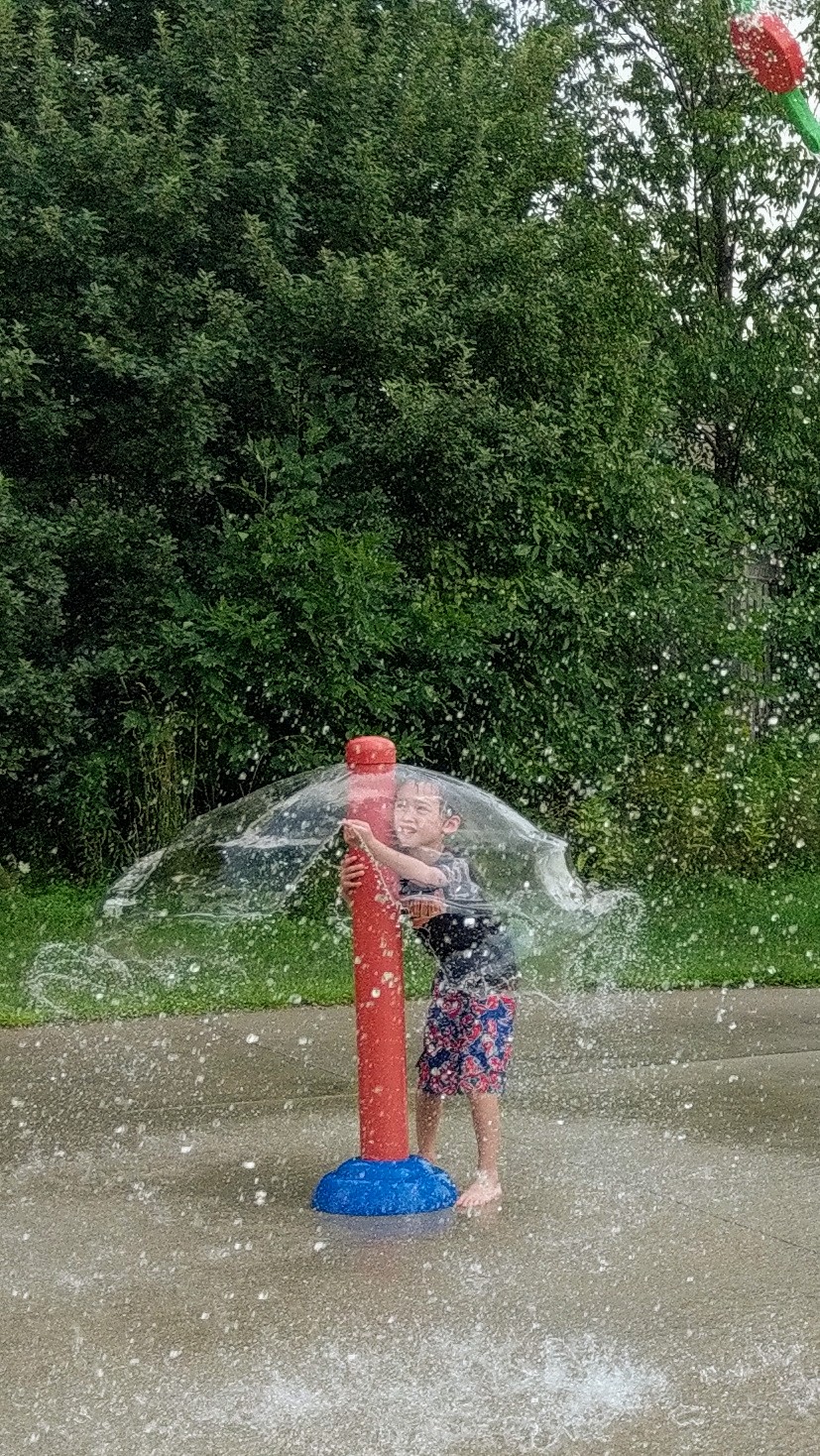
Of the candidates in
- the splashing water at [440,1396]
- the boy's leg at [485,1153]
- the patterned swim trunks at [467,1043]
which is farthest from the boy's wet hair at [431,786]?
the splashing water at [440,1396]

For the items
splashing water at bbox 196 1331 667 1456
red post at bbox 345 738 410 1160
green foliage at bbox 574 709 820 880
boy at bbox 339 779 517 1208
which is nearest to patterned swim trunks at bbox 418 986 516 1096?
boy at bbox 339 779 517 1208

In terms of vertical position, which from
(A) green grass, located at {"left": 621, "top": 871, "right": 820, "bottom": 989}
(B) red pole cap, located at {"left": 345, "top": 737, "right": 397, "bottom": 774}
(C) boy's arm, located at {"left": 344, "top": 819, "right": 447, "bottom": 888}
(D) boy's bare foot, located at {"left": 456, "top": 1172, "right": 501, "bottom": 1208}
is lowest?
(A) green grass, located at {"left": 621, "top": 871, "right": 820, "bottom": 989}

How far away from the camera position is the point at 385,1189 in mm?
4723

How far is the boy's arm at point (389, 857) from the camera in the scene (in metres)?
4.52

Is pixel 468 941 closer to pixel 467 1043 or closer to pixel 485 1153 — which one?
pixel 467 1043

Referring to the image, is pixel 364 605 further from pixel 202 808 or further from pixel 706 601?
pixel 706 601

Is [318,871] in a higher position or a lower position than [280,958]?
higher

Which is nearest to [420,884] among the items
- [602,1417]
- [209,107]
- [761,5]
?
[602,1417]

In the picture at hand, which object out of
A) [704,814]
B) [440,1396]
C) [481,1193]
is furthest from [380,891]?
[704,814]

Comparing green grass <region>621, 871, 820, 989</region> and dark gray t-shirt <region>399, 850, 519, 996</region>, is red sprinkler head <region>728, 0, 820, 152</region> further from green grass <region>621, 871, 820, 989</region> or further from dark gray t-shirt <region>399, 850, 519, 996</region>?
green grass <region>621, 871, 820, 989</region>

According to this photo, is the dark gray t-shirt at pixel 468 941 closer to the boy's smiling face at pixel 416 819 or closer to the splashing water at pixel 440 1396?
the boy's smiling face at pixel 416 819

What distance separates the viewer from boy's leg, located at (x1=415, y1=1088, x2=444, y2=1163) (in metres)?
4.95

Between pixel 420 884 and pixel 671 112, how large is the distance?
14152 millimetres

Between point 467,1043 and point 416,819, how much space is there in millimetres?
669
